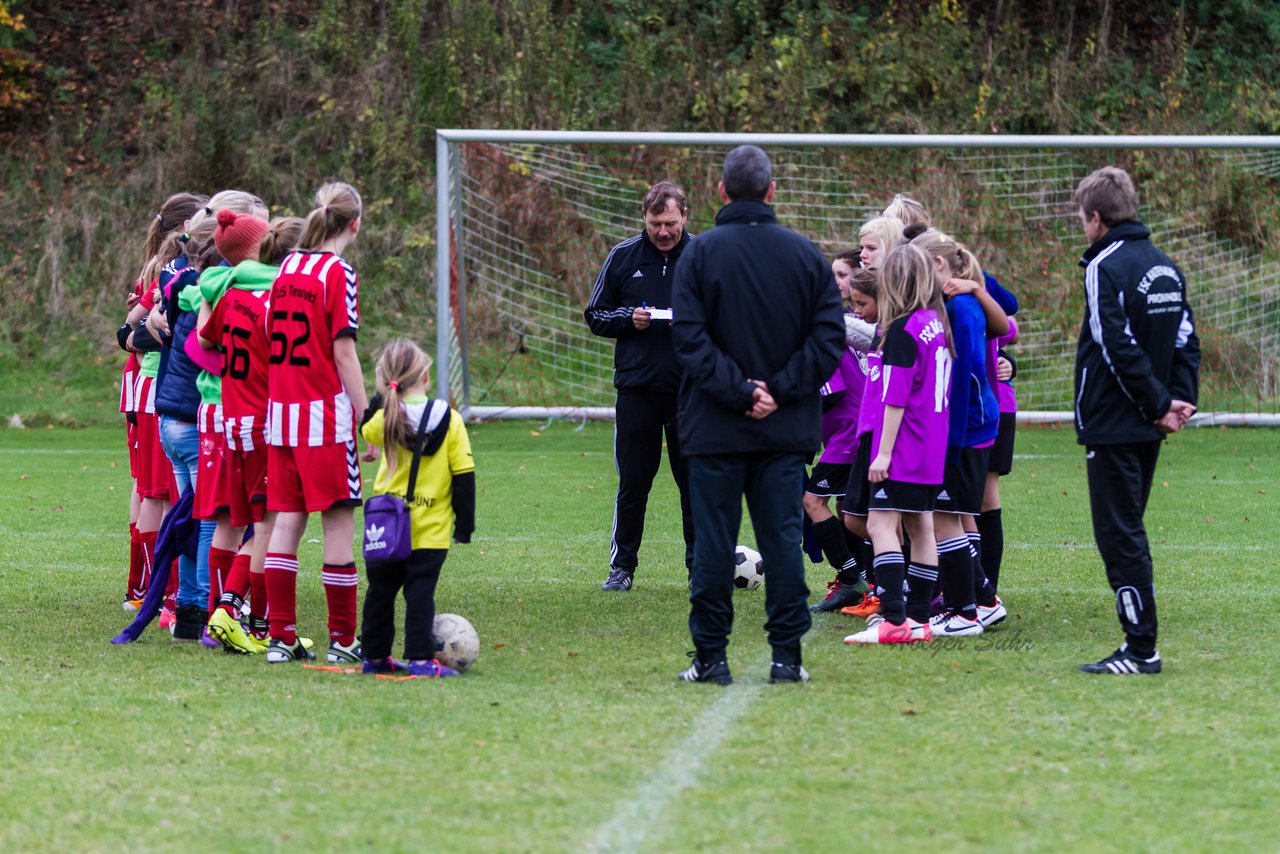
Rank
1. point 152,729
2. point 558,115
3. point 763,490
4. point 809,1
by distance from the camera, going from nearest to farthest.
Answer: point 152,729, point 763,490, point 558,115, point 809,1

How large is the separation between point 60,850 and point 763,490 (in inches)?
104

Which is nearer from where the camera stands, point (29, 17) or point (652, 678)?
point (652, 678)

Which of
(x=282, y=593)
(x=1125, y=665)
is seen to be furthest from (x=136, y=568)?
(x=1125, y=665)

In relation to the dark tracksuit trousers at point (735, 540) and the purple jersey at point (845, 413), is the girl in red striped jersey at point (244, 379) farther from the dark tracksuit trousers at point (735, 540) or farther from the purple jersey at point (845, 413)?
the purple jersey at point (845, 413)

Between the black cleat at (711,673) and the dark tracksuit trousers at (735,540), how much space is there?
0.03 m

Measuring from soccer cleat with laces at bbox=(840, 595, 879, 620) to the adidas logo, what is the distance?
8.31 feet

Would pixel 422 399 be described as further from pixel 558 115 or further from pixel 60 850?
pixel 558 115

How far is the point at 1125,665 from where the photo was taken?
5.48 m

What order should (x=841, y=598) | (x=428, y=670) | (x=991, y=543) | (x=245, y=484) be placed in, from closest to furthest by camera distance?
(x=428, y=670) → (x=245, y=484) → (x=991, y=543) → (x=841, y=598)

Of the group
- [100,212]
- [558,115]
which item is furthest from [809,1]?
[100,212]

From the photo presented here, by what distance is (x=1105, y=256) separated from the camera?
5410mm

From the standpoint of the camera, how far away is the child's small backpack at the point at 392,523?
5371 millimetres

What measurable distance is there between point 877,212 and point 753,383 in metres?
10.8

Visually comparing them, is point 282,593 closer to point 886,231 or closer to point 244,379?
point 244,379
